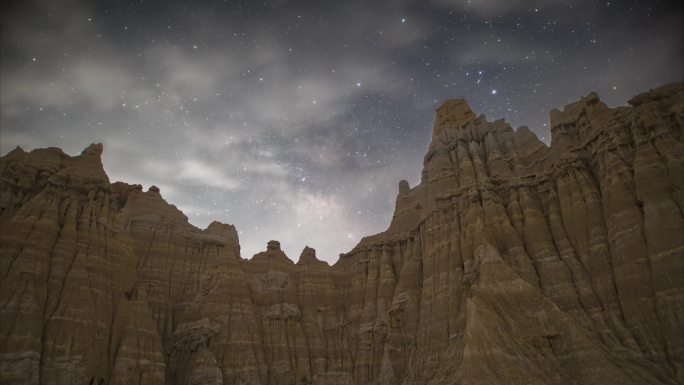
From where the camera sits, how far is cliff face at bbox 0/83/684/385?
39.1 meters

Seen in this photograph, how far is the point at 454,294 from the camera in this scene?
53344mm

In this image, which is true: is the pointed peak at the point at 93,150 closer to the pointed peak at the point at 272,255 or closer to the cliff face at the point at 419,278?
the cliff face at the point at 419,278

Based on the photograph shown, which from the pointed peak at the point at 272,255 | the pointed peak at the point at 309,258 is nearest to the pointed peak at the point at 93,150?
the pointed peak at the point at 272,255

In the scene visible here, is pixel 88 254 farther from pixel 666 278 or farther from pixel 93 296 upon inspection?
pixel 666 278

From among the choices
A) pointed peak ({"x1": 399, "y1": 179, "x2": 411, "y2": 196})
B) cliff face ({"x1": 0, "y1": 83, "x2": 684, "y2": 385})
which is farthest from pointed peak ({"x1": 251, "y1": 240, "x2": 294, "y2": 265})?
pointed peak ({"x1": 399, "y1": 179, "x2": 411, "y2": 196})

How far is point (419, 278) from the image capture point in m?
63.1

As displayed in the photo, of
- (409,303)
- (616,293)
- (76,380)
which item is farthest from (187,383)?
(616,293)

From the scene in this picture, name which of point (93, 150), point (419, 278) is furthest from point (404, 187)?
point (93, 150)

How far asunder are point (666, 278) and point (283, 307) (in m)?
52.4

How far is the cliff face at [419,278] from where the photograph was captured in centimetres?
3912

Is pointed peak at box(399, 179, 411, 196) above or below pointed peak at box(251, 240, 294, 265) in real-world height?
above

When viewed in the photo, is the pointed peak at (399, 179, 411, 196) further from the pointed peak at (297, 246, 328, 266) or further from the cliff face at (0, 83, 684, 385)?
the pointed peak at (297, 246, 328, 266)

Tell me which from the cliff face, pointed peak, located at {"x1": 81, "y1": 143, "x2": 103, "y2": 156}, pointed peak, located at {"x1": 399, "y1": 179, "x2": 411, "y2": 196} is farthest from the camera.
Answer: pointed peak, located at {"x1": 399, "y1": 179, "x2": 411, "y2": 196}

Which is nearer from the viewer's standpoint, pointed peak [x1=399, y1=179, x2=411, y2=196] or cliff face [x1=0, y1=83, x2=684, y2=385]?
cliff face [x1=0, y1=83, x2=684, y2=385]
